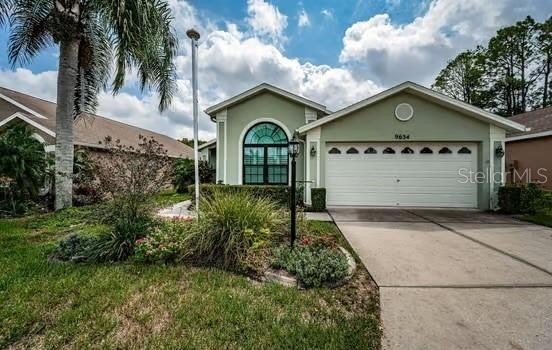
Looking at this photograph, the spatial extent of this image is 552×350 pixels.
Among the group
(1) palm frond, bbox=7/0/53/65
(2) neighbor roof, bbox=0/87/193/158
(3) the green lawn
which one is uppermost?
(1) palm frond, bbox=7/0/53/65

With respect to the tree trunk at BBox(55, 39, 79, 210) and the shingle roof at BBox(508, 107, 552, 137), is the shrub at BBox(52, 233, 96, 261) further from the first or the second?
the shingle roof at BBox(508, 107, 552, 137)

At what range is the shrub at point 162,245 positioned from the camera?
423 centimetres

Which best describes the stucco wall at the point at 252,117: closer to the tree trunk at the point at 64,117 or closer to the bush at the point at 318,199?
the bush at the point at 318,199

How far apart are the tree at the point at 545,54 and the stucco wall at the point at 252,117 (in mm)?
25957

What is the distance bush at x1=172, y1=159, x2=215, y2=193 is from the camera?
1413cm

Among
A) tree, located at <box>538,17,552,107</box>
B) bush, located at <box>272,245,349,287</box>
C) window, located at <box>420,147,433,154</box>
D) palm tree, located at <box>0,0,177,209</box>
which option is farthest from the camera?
tree, located at <box>538,17,552,107</box>

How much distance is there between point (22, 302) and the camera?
3096 mm

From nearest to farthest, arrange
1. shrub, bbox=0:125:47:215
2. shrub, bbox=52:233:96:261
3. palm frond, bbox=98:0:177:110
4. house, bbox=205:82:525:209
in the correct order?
shrub, bbox=52:233:96:261 < palm frond, bbox=98:0:177:110 < shrub, bbox=0:125:47:215 < house, bbox=205:82:525:209

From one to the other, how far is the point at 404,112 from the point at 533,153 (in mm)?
8510

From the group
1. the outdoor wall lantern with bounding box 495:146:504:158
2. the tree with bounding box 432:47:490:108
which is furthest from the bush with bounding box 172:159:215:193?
the tree with bounding box 432:47:490:108

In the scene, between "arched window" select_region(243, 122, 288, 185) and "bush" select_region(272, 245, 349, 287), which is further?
"arched window" select_region(243, 122, 288, 185)

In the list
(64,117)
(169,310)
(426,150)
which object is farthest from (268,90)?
(169,310)

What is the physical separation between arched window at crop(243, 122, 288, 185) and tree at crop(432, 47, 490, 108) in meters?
23.1

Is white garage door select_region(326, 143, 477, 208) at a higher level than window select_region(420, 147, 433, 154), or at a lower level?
lower
